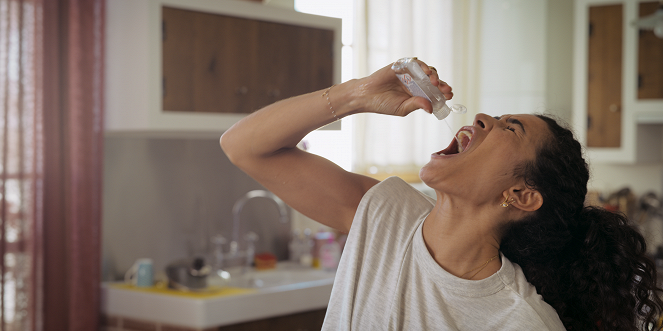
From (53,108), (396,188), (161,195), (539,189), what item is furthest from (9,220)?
(539,189)

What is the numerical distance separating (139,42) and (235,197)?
107cm

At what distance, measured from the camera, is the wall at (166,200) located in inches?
114

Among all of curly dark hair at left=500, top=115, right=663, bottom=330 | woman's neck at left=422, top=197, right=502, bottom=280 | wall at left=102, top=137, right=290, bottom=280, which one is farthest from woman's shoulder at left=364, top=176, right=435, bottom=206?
wall at left=102, top=137, right=290, bottom=280

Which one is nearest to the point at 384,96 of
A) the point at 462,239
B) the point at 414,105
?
the point at 414,105

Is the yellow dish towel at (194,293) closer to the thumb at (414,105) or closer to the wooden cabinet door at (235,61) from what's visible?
the wooden cabinet door at (235,61)

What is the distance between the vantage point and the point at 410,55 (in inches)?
161

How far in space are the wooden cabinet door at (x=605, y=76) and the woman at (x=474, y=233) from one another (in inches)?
116

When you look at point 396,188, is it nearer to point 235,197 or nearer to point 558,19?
point 235,197

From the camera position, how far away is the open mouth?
1379mm

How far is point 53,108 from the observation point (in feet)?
8.59

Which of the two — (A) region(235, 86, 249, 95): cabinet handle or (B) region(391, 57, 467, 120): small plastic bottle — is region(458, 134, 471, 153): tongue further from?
(A) region(235, 86, 249, 95): cabinet handle

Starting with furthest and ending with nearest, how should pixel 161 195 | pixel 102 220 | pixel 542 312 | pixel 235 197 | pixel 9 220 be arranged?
pixel 235 197 < pixel 161 195 < pixel 102 220 < pixel 9 220 < pixel 542 312

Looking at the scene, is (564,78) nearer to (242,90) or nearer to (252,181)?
(252,181)

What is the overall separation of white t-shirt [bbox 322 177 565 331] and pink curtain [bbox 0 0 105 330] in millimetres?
1669
